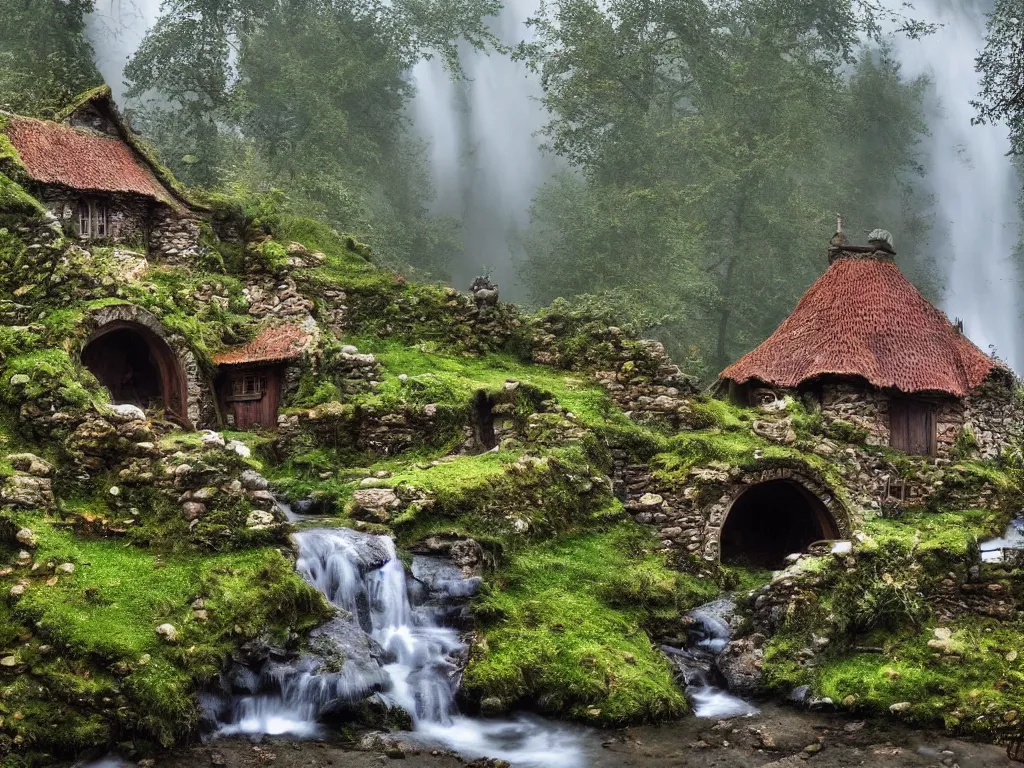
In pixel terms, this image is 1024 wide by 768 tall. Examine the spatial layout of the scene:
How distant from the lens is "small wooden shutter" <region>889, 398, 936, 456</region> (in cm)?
2286

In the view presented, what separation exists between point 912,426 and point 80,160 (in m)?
18.8

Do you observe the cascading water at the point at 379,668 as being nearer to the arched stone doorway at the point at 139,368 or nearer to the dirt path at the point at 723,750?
the dirt path at the point at 723,750

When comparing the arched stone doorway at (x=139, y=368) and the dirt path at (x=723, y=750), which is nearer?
the dirt path at (x=723, y=750)

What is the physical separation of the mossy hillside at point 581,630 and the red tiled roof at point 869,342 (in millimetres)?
8209

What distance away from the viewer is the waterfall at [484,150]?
6128 cm

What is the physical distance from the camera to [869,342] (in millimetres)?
22969

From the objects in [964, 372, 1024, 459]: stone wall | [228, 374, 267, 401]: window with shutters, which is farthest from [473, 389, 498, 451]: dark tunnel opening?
[964, 372, 1024, 459]: stone wall

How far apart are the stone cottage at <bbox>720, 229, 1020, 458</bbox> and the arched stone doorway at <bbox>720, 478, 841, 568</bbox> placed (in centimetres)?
264

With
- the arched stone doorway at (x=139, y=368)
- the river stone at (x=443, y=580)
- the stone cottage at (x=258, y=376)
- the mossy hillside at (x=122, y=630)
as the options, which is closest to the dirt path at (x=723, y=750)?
the mossy hillside at (x=122, y=630)

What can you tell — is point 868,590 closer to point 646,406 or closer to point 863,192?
point 646,406

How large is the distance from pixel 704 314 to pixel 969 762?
31.1m

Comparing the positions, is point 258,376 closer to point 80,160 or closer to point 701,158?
point 80,160

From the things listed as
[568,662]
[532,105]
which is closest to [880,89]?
[532,105]

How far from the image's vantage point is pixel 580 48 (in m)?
41.2
